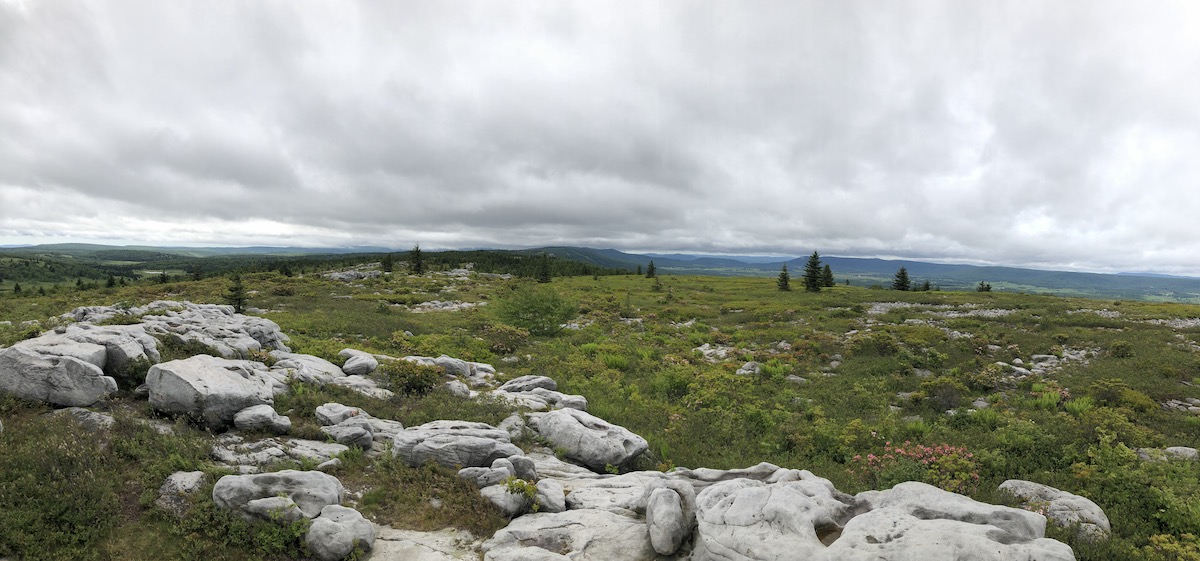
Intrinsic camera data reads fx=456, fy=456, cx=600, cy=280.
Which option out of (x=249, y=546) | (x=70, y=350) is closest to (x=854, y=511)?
(x=249, y=546)

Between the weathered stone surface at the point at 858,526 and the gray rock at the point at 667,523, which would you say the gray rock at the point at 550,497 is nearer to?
the gray rock at the point at 667,523

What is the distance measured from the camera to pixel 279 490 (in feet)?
31.1

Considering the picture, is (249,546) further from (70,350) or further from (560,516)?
(70,350)

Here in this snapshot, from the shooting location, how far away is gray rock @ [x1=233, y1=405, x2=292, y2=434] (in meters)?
12.3

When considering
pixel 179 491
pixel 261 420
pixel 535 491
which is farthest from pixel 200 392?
pixel 535 491

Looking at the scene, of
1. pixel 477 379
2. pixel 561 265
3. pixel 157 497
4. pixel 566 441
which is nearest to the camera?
pixel 157 497

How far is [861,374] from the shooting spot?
23422 millimetres

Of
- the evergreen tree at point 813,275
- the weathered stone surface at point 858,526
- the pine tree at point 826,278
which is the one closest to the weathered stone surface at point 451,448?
the weathered stone surface at point 858,526

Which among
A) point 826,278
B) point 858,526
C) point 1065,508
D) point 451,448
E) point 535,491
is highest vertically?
point 826,278

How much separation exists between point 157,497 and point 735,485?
12.0 meters

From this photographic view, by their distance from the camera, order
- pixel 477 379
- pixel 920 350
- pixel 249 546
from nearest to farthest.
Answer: pixel 249 546, pixel 477 379, pixel 920 350

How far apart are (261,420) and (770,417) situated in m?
16.6

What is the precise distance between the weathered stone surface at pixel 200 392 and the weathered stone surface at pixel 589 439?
8.45m

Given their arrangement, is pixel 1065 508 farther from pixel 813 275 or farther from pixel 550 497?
pixel 813 275
